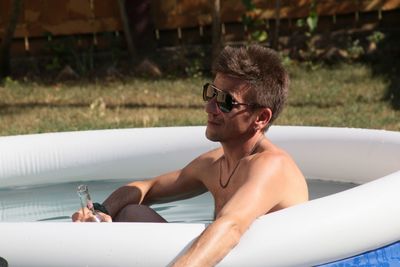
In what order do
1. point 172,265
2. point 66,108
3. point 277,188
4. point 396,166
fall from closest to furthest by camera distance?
point 172,265 < point 277,188 < point 396,166 < point 66,108

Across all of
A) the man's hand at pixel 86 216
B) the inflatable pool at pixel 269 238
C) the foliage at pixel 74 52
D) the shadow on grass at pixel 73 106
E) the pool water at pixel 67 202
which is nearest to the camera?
the inflatable pool at pixel 269 238

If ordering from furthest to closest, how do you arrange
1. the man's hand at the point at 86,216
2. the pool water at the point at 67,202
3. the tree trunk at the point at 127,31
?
the tree trunk at the point at 127,31, the pool water at the point at 67,202, the man's hand at the point at 86,216

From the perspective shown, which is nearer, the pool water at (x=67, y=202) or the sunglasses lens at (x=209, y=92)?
the sunglasses lens at (x=209, y=92)

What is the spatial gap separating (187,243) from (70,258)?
1.14 feet

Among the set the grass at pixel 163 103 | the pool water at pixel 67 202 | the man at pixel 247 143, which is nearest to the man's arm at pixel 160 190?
the man at pixel 247 143

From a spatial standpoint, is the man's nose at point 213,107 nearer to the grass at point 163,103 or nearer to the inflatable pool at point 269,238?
the inflatable pool at point 269,238

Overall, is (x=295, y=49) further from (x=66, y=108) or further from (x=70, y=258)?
(x=70, y=258)

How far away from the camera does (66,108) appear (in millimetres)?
7758

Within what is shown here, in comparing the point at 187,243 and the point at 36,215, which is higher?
the point at 187,243

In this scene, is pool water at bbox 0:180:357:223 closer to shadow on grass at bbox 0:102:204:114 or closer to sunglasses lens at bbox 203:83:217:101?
sunglasses lens at bbox 203:83:217:101

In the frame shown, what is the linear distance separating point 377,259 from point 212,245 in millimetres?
597

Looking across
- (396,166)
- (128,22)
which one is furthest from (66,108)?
(396,166)

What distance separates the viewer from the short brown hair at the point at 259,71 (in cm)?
347

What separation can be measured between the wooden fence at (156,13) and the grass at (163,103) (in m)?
0.79
